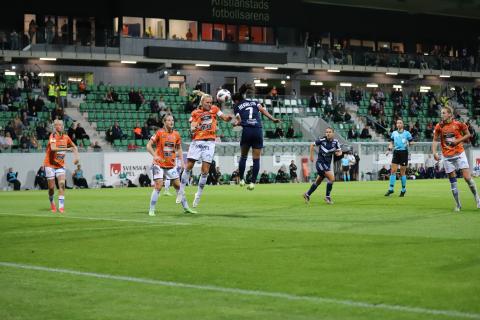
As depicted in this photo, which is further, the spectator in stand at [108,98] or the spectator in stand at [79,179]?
the spectator in stand at [108,98]

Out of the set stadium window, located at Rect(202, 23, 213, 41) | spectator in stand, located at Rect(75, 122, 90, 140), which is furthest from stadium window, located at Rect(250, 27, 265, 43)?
spectator in stand, located at Rect(75, 122, 90, 140)

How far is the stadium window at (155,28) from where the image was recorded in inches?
2559

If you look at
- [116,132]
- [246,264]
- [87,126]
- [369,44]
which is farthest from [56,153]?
[369,44]

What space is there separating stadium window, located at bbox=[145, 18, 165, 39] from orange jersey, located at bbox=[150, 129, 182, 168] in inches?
1806

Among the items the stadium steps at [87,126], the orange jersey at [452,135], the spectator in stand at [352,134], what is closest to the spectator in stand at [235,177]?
the stadium steps at [87,126]

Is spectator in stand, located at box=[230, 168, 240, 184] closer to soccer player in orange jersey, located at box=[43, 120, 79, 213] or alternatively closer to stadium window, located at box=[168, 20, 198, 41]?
stadium window, located at box=[168, 20, 198, 41]

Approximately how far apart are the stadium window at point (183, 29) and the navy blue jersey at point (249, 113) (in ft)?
146

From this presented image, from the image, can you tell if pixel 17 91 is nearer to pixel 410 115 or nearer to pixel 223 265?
pixel 410 115

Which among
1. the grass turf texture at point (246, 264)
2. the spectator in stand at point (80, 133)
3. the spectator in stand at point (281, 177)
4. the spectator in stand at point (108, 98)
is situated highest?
the spectator in stand at point (108, 98)

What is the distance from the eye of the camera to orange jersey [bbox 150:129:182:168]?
19.7m

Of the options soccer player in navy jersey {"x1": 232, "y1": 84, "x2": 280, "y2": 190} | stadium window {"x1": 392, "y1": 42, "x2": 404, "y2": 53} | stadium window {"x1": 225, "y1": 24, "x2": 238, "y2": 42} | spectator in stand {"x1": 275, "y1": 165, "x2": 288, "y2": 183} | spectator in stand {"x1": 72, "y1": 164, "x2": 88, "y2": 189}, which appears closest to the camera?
soccer player in navy jersey {"x1": 232, "y1": 84, "x2": 280, "y2": 190}

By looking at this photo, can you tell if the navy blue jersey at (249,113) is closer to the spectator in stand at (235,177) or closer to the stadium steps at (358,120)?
the spectator in stand at (235,177)

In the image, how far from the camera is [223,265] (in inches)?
425

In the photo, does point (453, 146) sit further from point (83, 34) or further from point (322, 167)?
point (83, 34)
